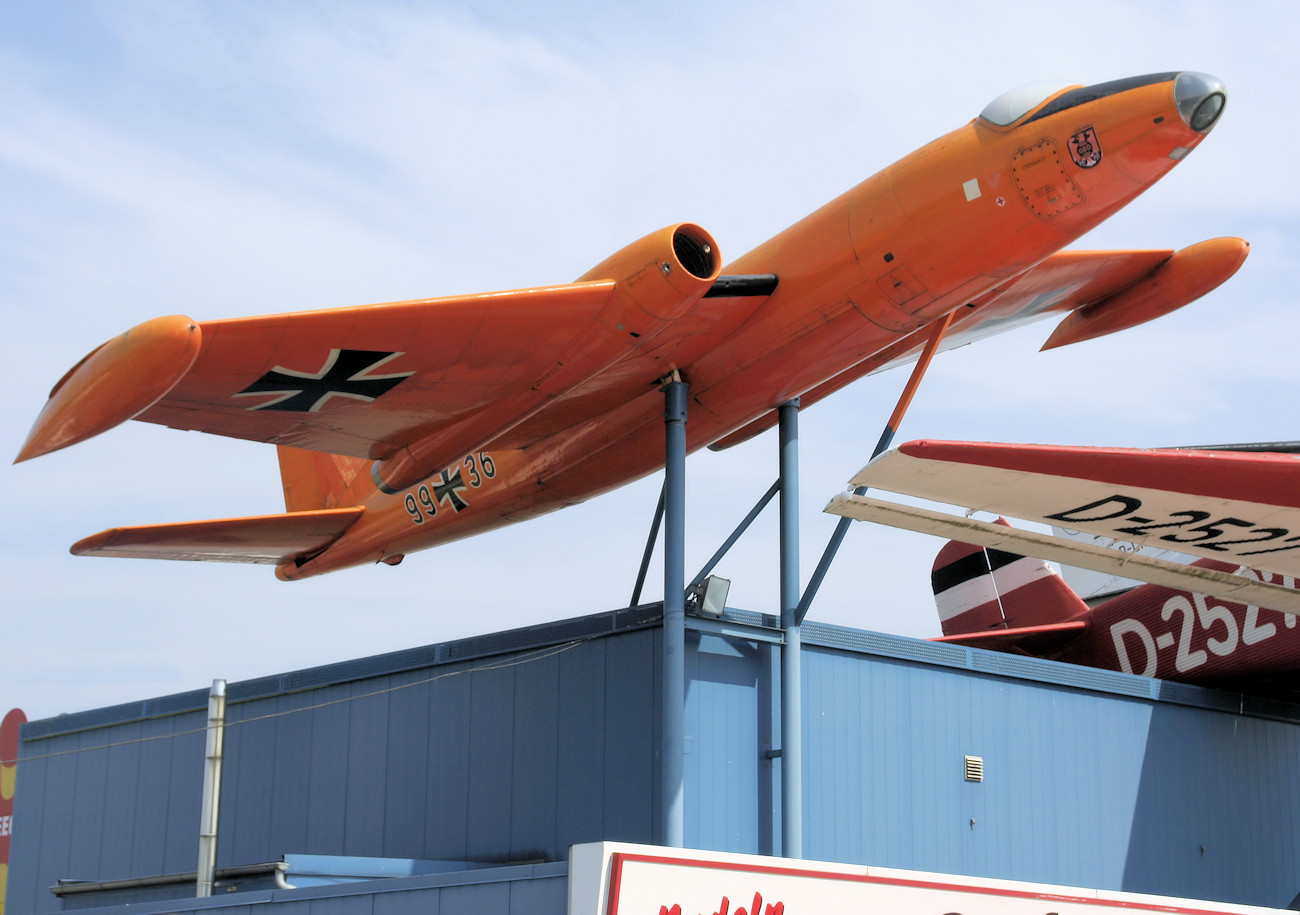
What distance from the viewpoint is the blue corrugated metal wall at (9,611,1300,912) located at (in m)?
12.7

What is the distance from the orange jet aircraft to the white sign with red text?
14.8 ft

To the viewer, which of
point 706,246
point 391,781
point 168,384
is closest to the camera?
point 168,384

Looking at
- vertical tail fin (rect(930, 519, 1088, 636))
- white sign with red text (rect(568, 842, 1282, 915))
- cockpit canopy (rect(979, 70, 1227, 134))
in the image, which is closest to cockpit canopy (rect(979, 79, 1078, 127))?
cockpit canopy (rect(979, 70, 1227, 134))

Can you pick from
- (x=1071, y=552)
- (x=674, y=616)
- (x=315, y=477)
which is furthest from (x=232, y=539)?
(x=1071, y=552)

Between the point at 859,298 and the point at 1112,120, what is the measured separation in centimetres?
251

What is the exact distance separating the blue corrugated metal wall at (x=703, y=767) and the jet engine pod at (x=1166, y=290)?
11.8 ft

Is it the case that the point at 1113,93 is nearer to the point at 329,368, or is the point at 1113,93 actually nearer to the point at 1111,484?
the point at 1111,484

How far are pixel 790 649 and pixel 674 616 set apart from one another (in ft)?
4.36

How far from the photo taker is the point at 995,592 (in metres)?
22.9

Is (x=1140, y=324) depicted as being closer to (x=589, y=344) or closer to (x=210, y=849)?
(x=589, y=344)

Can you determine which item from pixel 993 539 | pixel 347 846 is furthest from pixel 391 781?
pixel 993 539

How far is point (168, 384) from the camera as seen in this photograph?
9.71m

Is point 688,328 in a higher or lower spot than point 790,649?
higher

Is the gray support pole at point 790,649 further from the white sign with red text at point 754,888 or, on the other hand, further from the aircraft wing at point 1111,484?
the white sign with red text at point 754,888
